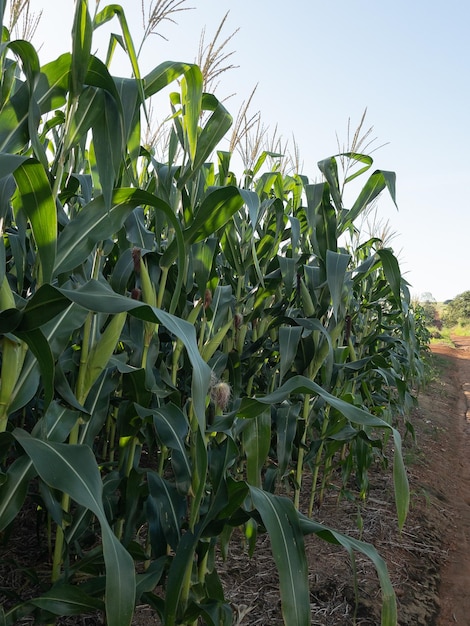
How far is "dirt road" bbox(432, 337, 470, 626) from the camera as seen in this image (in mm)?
2160

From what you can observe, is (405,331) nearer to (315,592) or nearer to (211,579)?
(315,592)

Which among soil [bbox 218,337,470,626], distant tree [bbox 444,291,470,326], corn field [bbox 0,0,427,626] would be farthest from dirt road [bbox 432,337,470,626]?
distant tree [bbox 444,291,470,326]

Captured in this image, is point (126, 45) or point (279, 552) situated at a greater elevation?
point (126, 45)

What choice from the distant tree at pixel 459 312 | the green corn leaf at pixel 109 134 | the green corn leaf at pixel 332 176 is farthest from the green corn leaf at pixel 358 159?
the distant tree at pixel 459 312

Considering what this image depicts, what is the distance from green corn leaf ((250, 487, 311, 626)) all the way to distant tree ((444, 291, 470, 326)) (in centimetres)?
3521

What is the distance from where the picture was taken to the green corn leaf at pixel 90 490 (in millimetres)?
878

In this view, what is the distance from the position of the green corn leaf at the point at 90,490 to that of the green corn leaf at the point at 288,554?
1.01 ft

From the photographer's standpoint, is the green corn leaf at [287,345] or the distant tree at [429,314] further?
the distant tree at [429,314]

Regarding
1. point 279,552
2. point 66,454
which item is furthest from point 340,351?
point 66,454

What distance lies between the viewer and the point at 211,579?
138cm

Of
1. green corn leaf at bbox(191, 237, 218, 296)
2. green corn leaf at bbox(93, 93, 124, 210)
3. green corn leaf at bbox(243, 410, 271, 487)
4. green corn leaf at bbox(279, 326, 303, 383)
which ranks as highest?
green corn leaf at bbox(93, 93, 124, 210)

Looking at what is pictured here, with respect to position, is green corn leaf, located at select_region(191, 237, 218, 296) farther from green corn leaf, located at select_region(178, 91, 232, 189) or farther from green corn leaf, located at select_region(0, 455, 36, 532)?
green corn leaf, located at select_region(0, 455, 36, 532)

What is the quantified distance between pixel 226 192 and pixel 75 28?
21.5 inches

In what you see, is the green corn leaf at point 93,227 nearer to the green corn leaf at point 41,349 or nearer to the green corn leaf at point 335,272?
the green corn leaf at point 41,349
